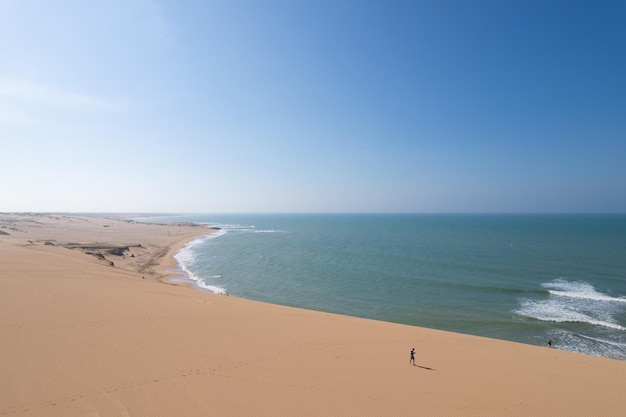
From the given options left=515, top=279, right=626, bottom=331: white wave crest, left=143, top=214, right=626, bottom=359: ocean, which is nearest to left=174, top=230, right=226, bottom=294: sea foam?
left=143, top=214, right=626, bottom=359: ocean

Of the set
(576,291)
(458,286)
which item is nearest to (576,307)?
(576,291)

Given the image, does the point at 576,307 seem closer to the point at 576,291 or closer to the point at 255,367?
the point at 576,291

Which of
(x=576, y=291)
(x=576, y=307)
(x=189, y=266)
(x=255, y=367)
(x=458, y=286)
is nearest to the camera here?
(x=255, y=367)

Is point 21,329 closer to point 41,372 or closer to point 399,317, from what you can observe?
point 41,372

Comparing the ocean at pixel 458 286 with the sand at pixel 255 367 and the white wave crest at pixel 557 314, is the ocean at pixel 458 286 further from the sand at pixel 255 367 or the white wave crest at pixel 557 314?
the sand at pixel 255 367

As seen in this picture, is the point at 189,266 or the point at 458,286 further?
the point at 189,266

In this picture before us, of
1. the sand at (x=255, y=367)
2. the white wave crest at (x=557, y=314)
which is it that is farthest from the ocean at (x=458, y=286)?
the sand at (x=255, y=367)

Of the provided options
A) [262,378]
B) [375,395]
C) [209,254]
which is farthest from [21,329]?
[209,254]

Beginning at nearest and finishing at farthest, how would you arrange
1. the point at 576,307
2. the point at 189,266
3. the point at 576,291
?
1. the point at 576,307
2. the point at 576,291
3. the point at 189,266
